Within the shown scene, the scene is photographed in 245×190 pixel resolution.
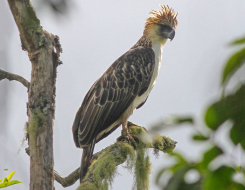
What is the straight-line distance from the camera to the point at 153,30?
5.85 m

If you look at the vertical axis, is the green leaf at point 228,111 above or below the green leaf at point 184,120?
below

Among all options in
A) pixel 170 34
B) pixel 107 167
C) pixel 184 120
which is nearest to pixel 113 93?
pixel 107 167

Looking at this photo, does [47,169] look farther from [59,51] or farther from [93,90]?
[93,90]

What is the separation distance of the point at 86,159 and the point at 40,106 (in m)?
1.11

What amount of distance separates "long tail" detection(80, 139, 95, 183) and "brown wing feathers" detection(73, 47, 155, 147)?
0.09 m

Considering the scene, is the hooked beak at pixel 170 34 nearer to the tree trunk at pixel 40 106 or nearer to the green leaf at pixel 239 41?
the tree trunk at pixel 40 106

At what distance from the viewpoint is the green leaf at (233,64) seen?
0.47 meters

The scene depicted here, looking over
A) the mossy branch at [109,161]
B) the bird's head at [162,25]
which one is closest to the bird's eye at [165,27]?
the bird's head at [162,25]

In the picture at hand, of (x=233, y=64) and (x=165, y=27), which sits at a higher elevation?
(x=165, y=27)

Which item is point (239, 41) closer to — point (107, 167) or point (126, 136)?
point (107, 167)

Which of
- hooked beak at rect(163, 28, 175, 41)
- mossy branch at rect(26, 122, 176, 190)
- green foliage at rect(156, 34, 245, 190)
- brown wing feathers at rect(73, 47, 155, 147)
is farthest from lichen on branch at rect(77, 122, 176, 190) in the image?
green foliage at rect(156, 34, 245, 190)

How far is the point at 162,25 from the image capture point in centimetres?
589

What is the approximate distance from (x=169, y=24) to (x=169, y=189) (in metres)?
5.54

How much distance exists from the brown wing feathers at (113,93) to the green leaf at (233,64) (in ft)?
13.7
